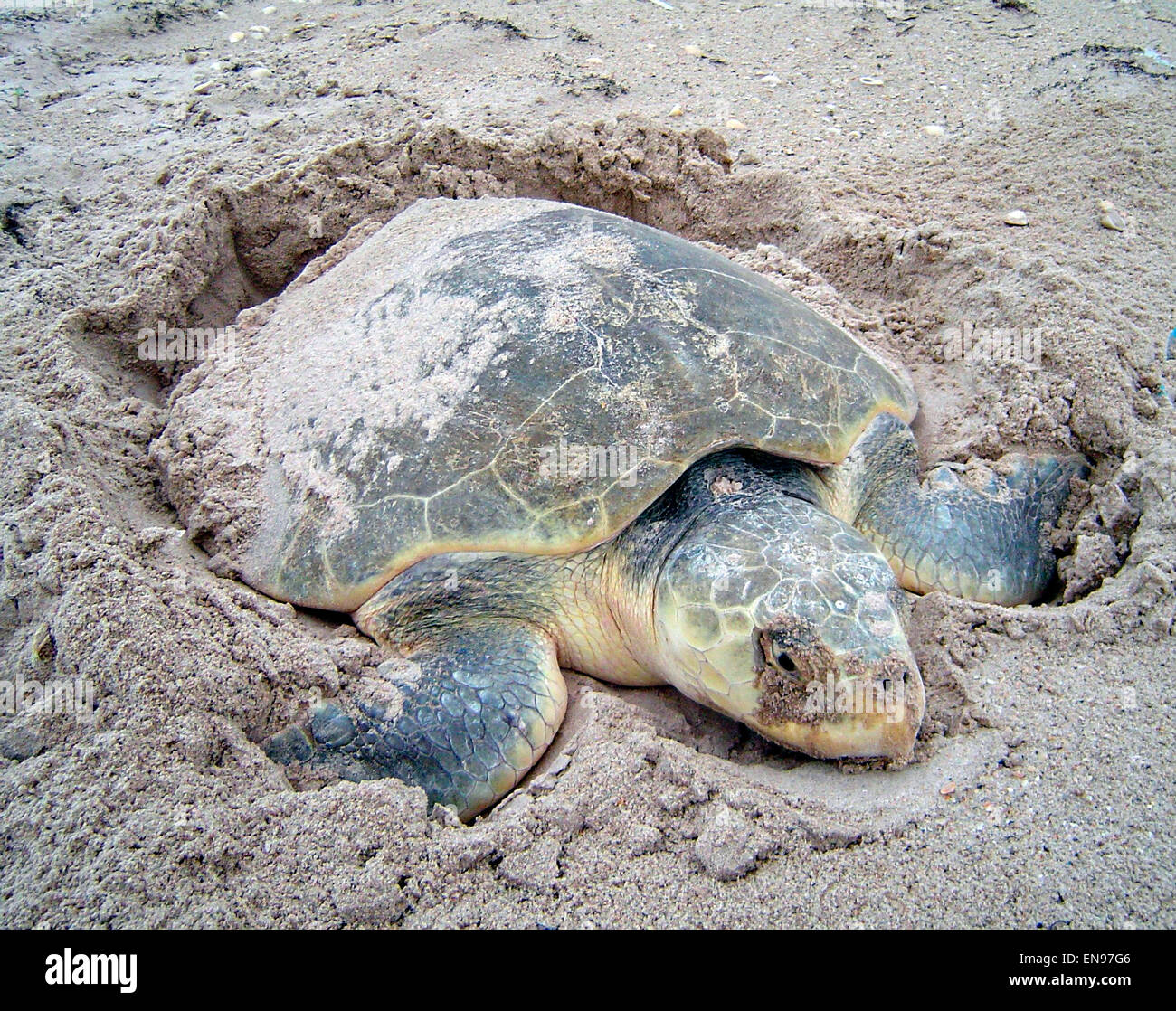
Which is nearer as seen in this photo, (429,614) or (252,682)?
(252,682)

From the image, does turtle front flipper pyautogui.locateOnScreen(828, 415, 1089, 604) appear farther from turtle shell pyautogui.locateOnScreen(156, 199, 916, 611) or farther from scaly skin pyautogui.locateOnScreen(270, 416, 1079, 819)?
turtle shell pyautogui.locateOnScreen(156, 199, 916, 611)

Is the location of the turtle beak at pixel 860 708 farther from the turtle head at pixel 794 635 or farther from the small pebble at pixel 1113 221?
the small pebble at pixel 1113 221

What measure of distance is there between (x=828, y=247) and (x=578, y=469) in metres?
1.79

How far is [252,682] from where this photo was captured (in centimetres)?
164

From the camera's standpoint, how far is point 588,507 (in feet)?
5.76

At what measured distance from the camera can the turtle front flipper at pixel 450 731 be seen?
1.59 metres

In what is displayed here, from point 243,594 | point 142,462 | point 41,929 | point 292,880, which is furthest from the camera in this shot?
point 142,462

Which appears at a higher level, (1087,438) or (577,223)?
(577,223)

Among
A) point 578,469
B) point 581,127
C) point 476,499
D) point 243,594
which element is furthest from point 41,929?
point 581,127

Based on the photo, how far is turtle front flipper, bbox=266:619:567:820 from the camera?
1.59 meters

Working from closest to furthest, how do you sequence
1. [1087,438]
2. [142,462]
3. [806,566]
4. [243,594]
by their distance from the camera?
1. [806,566]
2. [243,594]
3. [1087,438]
4. [142,462]

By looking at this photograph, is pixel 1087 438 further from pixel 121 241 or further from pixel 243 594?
pixel 121 241

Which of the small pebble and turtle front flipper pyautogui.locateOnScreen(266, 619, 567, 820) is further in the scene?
the small pebble

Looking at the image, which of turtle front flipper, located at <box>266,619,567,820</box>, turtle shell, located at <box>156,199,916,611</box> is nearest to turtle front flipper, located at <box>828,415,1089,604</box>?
turtle shell, located at <box>156,199,916,611</box>
